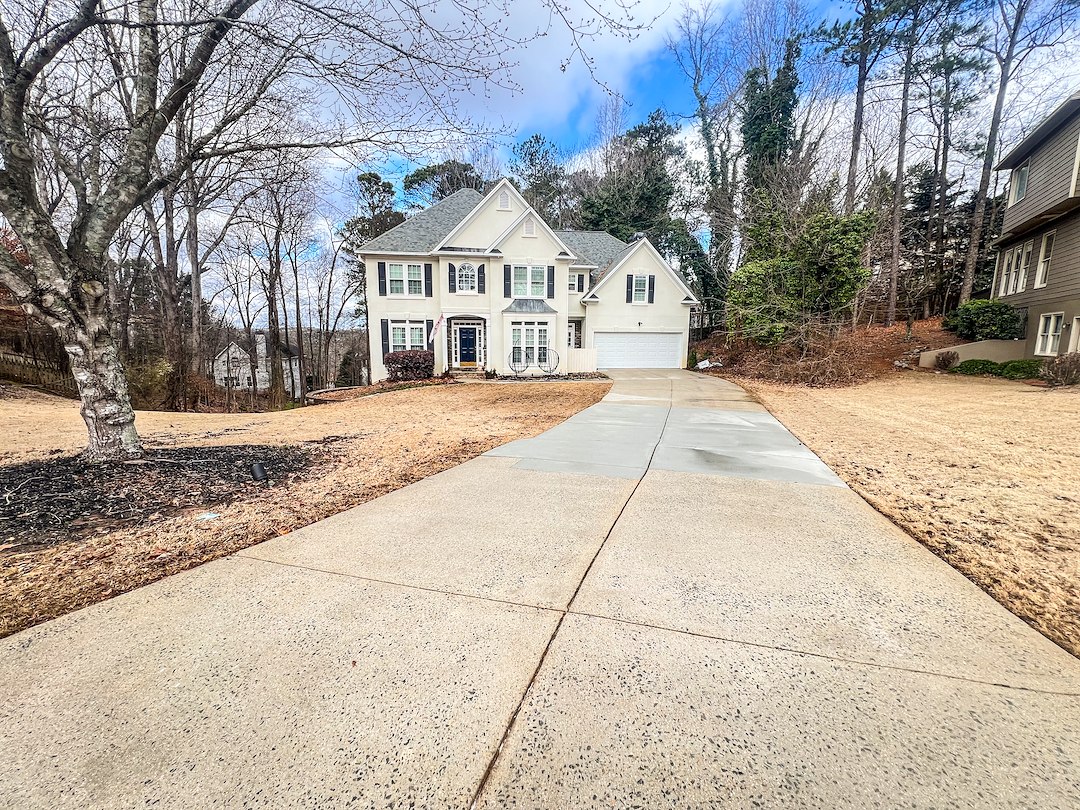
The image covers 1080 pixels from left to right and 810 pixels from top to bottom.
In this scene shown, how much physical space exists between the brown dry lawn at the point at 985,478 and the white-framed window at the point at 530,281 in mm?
12053

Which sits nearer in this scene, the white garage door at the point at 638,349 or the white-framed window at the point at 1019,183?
the white-framed window at the point at 1019,183

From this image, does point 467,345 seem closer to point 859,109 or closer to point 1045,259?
point 859,109

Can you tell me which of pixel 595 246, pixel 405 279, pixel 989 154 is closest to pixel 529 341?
pixel 405 279

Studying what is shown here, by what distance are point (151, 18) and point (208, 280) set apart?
22.8m

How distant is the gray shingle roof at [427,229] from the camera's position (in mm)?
18094

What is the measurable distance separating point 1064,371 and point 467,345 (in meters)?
17.6

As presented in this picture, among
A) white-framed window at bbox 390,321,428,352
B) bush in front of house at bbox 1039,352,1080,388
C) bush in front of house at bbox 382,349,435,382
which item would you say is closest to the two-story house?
bush in front of house at bbox 1039,352,1080,388

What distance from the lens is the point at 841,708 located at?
164 centimetres

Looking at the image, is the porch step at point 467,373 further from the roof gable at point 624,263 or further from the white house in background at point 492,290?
the roof gable at point 624,263

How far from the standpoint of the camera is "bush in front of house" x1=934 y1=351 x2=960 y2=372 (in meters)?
14.9

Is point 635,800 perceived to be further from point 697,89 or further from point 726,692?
point 697,89

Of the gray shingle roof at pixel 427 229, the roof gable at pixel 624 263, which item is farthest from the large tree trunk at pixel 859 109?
the gray shingle roof at pixel 427 229

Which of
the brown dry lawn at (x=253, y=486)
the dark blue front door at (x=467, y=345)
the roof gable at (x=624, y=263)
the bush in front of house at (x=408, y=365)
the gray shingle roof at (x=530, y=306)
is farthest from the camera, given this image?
the roof gable at (x=624, y=263)

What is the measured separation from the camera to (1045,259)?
46.3 feet
